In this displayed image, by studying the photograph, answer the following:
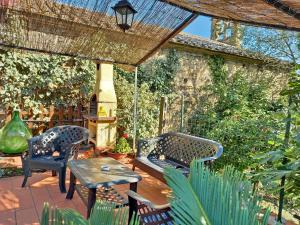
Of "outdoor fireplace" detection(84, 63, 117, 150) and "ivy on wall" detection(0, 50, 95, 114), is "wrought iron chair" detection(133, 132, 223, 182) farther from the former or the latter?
"ivy on wall" detection(0, 50, 95, 114)

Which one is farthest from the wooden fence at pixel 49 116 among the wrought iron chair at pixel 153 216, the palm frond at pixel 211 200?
the palm frond at pixel 211 200

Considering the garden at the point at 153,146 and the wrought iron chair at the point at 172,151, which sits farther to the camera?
the wrought iron chair at the point at 172,151

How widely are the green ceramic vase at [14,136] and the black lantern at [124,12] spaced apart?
277 cm

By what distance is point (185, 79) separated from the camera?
798 cm

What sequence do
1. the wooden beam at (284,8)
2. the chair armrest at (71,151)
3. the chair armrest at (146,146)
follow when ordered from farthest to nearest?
the chair armrest at (146,146)
the chair armrest at (71,151)
the wooden beam at (284,8)

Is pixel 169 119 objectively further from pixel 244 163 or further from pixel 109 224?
pixel 109 224

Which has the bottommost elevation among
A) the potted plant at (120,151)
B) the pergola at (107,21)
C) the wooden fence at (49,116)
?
the potted plant at (120,151)

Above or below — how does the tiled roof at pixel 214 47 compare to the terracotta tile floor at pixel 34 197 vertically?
above

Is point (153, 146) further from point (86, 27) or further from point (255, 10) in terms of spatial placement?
point (255, 10)

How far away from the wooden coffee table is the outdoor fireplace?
7.03 ft

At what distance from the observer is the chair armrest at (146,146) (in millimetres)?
4094

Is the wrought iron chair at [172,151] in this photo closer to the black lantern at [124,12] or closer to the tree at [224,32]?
the black lantern at [124,12]

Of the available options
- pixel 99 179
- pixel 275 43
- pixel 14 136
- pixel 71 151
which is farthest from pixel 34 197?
pixel 275 43

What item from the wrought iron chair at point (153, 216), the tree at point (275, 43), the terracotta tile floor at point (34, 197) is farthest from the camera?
the tree at point (275, 43)
